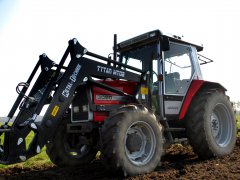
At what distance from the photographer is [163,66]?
7.18m

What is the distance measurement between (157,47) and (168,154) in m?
2.88

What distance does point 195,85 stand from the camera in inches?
296

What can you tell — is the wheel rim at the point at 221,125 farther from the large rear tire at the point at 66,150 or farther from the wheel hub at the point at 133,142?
the large rear tire at the point at 66,150

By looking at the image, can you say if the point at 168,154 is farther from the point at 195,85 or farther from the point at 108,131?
the point at 108,131

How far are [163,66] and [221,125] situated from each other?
2.28 metres

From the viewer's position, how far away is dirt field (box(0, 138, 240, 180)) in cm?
553

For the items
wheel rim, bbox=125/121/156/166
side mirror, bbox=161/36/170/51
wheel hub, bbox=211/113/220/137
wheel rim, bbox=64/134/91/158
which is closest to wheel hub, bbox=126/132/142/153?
wheel rim, bbox=125/121/156/166

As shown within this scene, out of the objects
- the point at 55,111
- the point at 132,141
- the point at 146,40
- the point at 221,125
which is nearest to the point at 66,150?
the point at 55,111

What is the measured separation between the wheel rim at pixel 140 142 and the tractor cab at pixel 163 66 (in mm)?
1043

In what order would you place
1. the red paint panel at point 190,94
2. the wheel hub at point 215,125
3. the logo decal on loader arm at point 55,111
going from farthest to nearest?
the wheel hub at point 215,125
the red paint panel at point 190,94
the logo decal on loader arm at point 55,111

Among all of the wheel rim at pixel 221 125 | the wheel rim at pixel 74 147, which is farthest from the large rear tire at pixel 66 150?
the wheel rim at pixel 221 125

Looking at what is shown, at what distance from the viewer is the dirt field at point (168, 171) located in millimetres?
5531

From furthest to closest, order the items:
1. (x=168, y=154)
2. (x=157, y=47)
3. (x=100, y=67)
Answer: (x=168, y=154) < (x=157, y=47) < (x=100, y=67)

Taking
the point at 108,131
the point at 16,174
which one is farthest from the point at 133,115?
the point at 16,174
